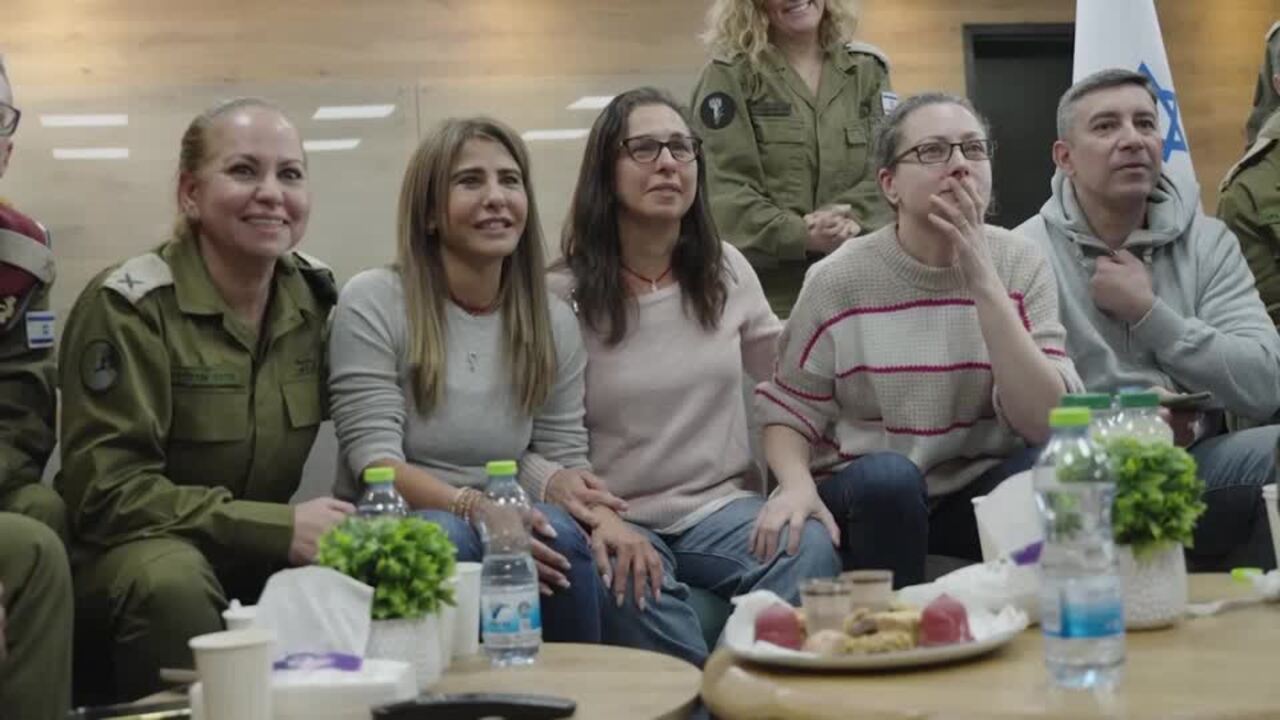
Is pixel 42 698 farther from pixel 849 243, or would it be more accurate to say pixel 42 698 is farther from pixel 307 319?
pixel 849 243

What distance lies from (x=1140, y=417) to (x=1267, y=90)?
92.4 inches

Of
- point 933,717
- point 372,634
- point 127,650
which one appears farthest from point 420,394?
point 933,717

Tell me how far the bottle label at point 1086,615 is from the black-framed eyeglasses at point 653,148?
1609mm

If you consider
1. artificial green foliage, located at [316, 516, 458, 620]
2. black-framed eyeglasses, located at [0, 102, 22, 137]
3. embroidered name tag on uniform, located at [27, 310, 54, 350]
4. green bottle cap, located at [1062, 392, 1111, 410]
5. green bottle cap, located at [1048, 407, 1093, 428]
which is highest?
black-framed eyeglasses, located at [0, 102, 22, 137]

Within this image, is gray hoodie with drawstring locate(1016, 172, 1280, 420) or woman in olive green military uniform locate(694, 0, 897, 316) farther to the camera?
woman in olive green military uniform locate(694, 0, 897, 316)

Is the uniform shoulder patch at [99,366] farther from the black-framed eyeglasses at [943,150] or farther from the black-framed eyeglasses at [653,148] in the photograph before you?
the black-framed eyeglasses at [943,150]

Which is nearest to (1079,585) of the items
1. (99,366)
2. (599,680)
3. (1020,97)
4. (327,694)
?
(599,680)

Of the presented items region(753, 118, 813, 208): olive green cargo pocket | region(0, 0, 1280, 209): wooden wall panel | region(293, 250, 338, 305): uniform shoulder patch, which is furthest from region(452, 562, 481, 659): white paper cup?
region(0, 0, 1280, 209): wooden wall panel

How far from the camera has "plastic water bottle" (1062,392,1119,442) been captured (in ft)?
6.03

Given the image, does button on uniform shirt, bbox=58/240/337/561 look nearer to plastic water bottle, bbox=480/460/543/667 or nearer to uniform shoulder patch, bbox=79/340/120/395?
uniform shoulder patch, bbox=79/340/120/395

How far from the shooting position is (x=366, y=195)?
5016 millimetres

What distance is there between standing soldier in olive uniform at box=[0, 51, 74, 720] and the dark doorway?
3921 millimetres

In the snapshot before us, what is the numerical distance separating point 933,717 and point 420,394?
4.89 feet

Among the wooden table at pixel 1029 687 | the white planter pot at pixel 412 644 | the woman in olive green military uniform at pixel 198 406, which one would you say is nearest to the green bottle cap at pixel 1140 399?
the wooden table at pixel 1029 687
